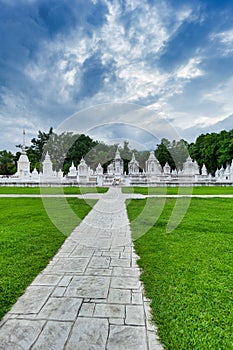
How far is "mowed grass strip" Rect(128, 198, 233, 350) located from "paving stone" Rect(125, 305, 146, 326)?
133 millimetres

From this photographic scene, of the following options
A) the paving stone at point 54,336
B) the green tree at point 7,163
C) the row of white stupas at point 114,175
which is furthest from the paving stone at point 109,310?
the green tree at point 7,163

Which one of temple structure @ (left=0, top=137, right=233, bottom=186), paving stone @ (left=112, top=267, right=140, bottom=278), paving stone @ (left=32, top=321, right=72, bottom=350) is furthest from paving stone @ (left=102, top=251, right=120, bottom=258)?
temple structure @ (left=0, top=137, right=233, bottom=186)

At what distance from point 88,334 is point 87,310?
1.37 ft

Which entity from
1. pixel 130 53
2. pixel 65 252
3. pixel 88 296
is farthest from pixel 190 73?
pixel 88 296

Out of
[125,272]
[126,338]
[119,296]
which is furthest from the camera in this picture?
[125,272]

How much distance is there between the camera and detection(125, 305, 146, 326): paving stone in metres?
2.39

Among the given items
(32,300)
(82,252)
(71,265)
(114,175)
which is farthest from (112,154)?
(32,300)

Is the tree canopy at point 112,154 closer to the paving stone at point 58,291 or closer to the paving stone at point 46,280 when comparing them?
the paving stone at point 46,280

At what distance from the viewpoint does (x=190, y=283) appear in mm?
3193

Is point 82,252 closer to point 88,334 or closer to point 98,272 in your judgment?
point 98,272

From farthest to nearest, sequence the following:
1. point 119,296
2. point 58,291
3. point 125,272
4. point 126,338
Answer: point 125,272
point 58,291
point 119,296
point 126,338

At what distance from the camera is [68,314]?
2529 millimetres

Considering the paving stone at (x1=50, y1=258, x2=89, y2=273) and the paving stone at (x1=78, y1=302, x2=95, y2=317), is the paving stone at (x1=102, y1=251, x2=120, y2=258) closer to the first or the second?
the paving stone at (x1=50, y1=258, x2=89, y2=273)

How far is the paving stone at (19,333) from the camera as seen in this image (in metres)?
2.08
